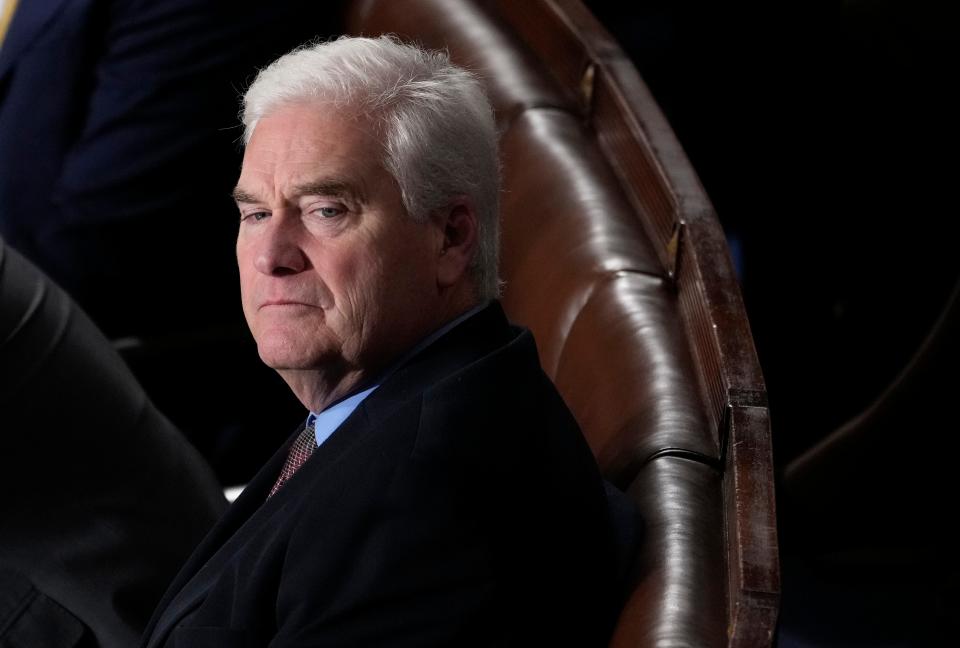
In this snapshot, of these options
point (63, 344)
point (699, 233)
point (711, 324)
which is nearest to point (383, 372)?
point (711, 324)

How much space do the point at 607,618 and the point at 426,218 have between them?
0.40 m

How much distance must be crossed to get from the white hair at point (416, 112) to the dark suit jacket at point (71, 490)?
0.58 m

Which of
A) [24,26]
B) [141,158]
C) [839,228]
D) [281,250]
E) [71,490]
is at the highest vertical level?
[281,250]

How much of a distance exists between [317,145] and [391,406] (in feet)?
0.84

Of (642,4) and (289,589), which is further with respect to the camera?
(642,4)

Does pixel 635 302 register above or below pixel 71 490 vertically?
above

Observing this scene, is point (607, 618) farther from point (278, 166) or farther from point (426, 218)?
point (278, 166)

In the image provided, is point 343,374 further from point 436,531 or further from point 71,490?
point 71,490

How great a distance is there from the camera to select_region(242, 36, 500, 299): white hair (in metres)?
1.28

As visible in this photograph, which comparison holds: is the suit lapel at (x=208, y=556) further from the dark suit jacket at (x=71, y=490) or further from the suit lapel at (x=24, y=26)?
the suit lapel at (x=24, y=26)

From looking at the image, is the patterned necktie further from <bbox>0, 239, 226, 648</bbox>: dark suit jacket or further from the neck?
<bbox>0, 239, 226, 648</bbox>: dark suit jacket

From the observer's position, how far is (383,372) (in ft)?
4.27

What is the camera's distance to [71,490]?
70.5 inches

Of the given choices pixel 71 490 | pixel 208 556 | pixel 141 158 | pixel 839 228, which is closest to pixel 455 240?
pixel 208 556
